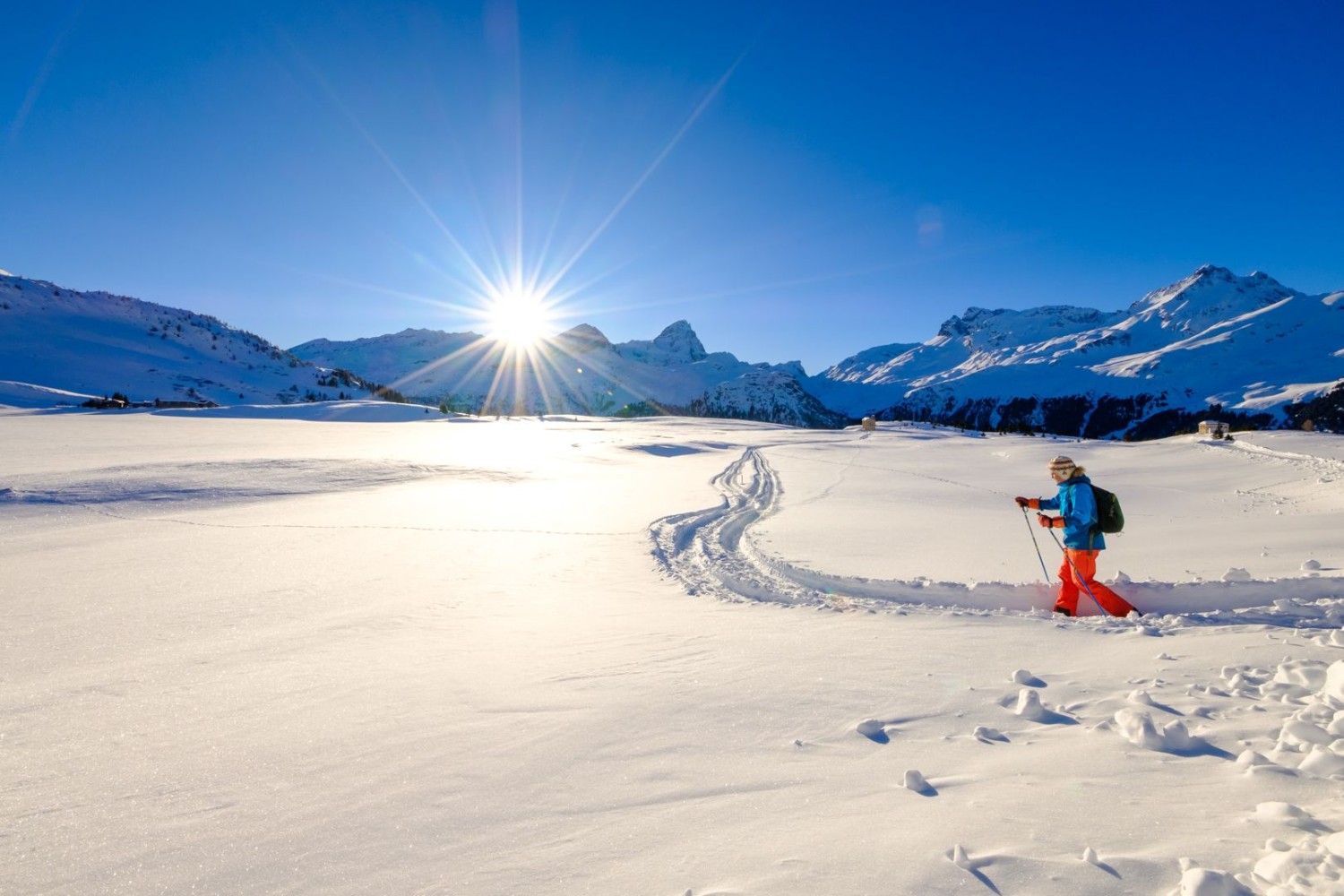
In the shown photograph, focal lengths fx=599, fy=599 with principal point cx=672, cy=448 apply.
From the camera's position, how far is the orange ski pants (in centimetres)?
634

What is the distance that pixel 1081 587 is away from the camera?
6.47 m

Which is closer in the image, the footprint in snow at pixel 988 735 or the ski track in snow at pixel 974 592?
the footprint in snow at pixel 988 735

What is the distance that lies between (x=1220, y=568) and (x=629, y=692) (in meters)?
7.80

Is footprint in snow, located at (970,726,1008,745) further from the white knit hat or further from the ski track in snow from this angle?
the white knit hat

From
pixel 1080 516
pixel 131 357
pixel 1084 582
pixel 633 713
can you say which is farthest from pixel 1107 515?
pixel 131 357

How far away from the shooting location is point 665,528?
10.9 metres

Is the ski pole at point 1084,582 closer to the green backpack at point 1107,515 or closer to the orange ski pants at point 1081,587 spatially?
the orange ski pants at point 1081,587

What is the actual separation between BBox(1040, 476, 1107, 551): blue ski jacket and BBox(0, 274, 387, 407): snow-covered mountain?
111ft

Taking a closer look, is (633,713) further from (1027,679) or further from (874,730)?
(1027,679)

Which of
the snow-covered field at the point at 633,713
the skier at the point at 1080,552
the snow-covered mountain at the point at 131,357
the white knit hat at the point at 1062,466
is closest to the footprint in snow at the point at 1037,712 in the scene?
the snow-covered field at the point at 633,713

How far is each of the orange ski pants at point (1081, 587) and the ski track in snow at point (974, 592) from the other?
0.29m

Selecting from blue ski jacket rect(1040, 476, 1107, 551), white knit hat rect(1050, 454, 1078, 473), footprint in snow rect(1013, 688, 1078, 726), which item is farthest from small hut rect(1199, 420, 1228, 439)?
footprint in snow rect(1013, 688, 1078, 726)

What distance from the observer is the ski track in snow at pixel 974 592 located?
18.2 ft

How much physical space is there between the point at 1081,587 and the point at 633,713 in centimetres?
546
